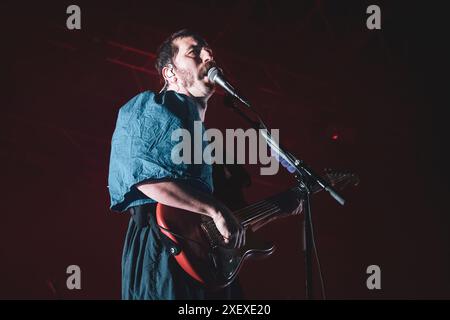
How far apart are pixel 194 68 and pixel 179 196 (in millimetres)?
643

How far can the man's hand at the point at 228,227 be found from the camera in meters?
1.88

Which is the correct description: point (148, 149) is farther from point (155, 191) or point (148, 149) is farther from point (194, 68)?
point (194, 68)

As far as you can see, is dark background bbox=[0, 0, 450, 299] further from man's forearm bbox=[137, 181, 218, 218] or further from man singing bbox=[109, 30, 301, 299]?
man's forearm bbox=[137, 181, 218, 218]

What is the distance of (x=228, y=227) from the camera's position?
6.20 feet

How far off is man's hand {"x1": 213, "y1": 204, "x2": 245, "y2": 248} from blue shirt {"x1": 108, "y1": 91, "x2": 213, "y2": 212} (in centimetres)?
→ 13

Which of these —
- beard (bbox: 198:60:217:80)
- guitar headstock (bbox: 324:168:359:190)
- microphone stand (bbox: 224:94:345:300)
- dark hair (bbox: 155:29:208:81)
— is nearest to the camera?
microphone stand (bbox: 224:94:345:300)

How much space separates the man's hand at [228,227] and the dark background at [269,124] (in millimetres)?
1062

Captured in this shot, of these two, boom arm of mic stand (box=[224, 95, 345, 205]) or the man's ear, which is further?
the man's ear

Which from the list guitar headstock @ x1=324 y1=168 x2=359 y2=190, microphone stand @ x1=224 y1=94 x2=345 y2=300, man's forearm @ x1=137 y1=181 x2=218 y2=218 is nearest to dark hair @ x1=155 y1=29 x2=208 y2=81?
microphone stand @ x1=224 y1=94 x2=345 y2=300

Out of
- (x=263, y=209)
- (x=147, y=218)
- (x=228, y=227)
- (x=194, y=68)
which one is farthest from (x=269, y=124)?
(x=147, y=218)

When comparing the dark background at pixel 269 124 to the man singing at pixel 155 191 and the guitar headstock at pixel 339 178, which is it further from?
the man singing at pixel 155 191

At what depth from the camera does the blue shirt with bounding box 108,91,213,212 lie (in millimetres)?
1822

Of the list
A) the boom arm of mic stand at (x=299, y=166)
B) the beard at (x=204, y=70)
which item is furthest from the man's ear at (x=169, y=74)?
the boom arm of mic stand at (x=299, y=166)
